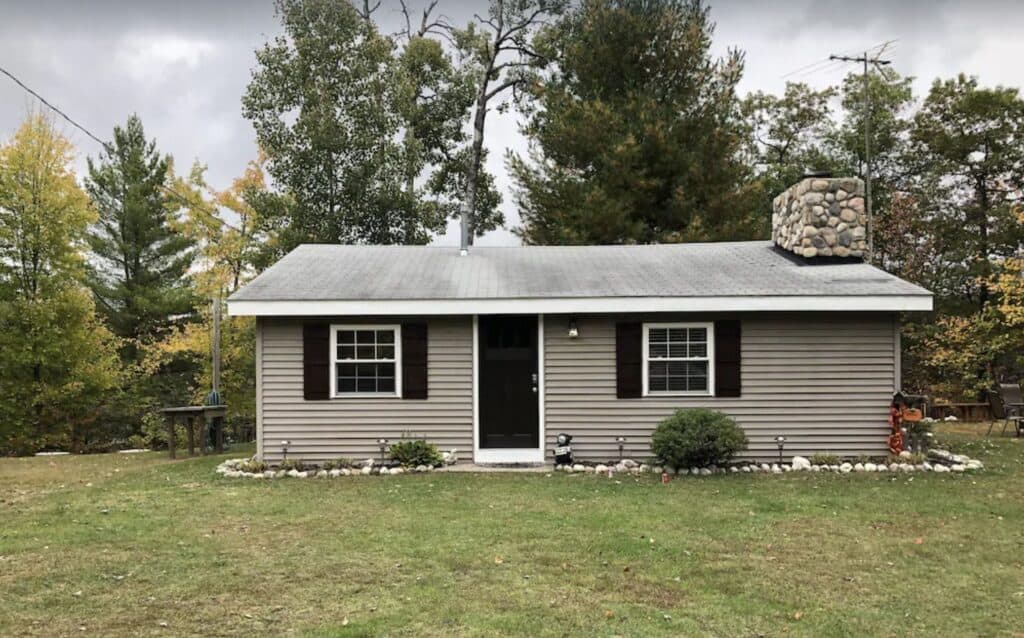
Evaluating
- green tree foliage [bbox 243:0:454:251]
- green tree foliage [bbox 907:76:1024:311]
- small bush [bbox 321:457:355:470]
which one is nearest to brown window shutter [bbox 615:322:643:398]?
small bush [bbox 321:457:355:470]

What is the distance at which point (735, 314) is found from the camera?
29.7 feet

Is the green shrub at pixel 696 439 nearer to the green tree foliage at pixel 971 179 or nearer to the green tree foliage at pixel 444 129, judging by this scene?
the green tree foliage at pixel 971 179

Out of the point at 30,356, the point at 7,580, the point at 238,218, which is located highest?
the point at 238,218

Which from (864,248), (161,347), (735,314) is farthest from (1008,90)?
(161,347)

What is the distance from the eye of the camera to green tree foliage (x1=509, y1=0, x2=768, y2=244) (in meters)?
16.8

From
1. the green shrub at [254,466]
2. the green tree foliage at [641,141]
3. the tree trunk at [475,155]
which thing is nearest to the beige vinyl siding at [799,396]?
the green shrub at [254,466]

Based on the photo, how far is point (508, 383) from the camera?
30.5ft

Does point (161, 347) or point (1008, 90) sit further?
point (161, 347)

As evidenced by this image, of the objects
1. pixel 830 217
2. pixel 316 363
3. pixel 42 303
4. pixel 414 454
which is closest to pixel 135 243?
pixel 42 303

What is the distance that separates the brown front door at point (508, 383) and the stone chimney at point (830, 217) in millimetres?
4460

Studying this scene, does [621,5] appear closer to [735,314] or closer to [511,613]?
[735,314]

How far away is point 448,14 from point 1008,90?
16252 millimetres

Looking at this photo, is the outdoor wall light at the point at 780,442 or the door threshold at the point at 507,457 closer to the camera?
the outdoor wall light at the point at 780,442

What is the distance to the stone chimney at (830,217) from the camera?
33.0 feet
